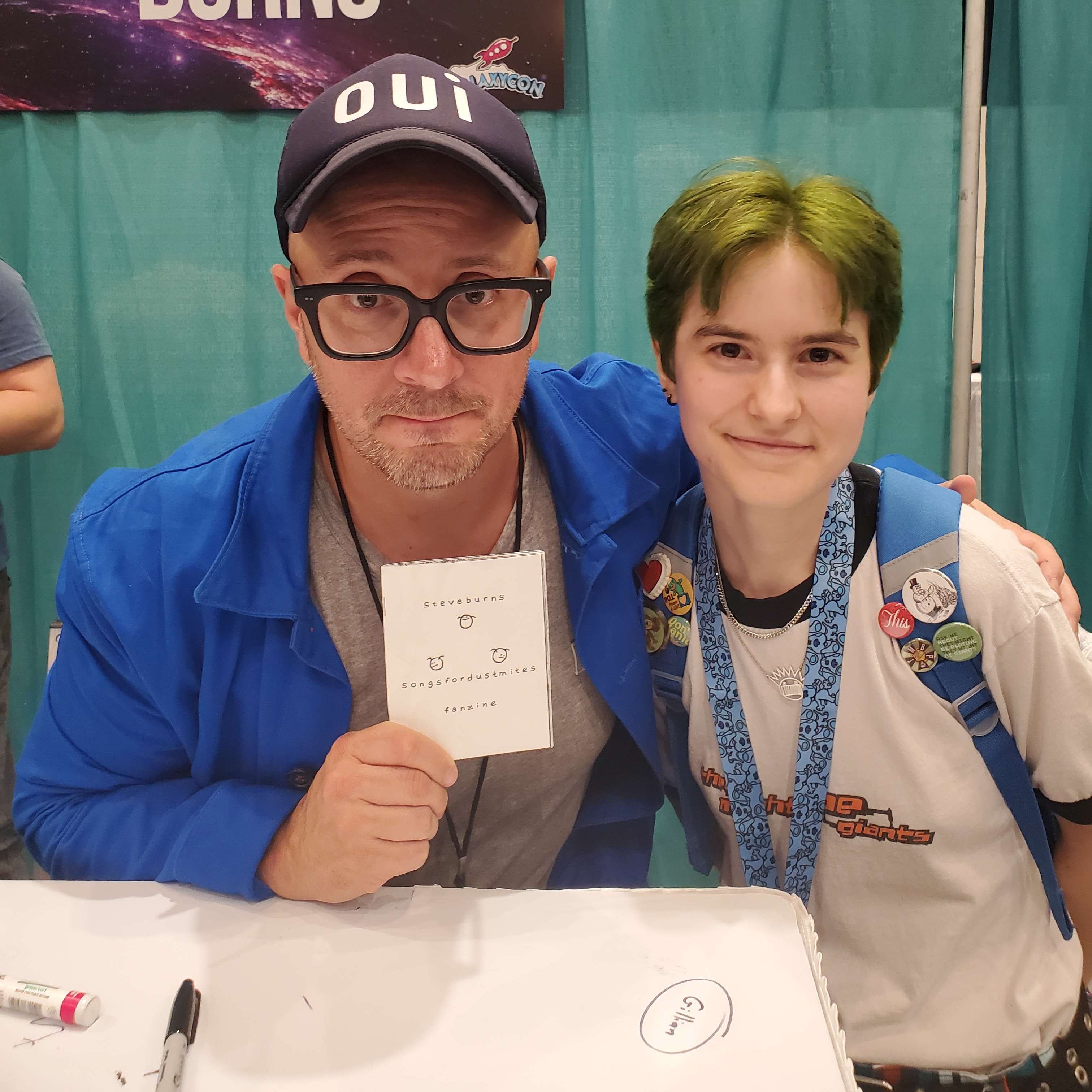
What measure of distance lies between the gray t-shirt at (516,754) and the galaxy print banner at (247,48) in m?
0.95

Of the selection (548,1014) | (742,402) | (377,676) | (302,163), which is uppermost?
(302,163)

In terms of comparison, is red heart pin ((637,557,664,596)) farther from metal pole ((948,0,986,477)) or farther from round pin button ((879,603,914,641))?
metal pole ((948,0,986,477))

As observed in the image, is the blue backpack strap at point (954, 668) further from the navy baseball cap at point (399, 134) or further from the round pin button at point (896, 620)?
the navy baseball cap at point (399, 134)

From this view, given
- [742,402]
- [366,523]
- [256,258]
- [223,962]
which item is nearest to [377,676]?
[366,523]

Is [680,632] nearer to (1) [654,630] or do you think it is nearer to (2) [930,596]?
(1) [654,630]

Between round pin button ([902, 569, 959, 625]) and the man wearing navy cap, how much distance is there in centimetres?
30

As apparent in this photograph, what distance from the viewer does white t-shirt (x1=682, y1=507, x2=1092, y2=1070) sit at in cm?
85

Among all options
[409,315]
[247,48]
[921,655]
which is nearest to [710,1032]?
[921,655]

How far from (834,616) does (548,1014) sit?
473mm

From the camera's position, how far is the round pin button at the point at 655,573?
3.23ft

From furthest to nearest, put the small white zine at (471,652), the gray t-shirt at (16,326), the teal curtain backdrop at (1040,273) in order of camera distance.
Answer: the teal curtain backdrop at (1040,273), the gray t-shirt at (16,326), the small white zine at (471,652)

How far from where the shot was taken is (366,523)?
40.1 inches

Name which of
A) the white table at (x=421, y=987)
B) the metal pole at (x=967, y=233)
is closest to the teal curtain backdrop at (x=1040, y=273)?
the metal pole at (x=967, y=233)

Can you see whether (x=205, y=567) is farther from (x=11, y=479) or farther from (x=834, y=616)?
(x=11, y=479)
